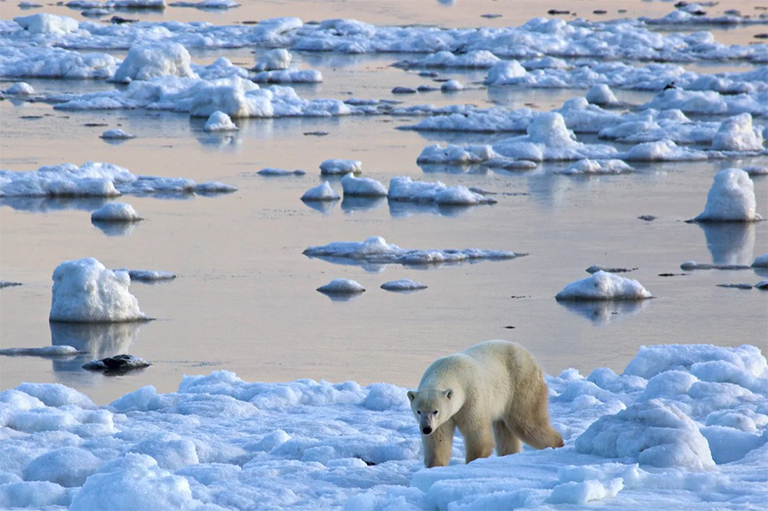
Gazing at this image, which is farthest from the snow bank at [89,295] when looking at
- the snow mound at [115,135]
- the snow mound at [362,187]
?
the snow mound at [115,135]

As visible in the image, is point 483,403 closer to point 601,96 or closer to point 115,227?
point 115,227

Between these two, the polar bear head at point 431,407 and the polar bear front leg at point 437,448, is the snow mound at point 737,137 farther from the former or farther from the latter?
the polar bear head at point 431,407

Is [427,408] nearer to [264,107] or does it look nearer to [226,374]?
[226,374]

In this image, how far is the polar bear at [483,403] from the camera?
5.43 metres

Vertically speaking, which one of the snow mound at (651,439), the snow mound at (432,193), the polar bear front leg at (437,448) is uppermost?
the snow mound at (651,439)

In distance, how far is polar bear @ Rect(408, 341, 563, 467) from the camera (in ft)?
17.8

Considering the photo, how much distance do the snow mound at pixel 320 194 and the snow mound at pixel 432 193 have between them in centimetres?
68

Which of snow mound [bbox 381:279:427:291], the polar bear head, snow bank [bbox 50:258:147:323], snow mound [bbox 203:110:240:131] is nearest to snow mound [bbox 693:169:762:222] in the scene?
snow mound [bbox 381:279:427:291]

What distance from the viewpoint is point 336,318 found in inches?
419

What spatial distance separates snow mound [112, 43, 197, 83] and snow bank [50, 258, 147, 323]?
Answer: 60.8 ft

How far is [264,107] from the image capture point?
2430 cm

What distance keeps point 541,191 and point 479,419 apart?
11461 millimetres

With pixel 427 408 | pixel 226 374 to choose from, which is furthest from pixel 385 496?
pixel 226 374

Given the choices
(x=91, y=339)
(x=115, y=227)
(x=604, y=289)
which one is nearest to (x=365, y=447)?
(x=91, y=339)
